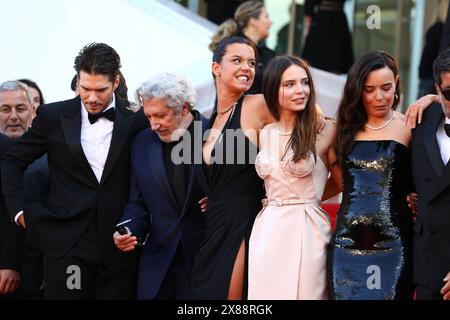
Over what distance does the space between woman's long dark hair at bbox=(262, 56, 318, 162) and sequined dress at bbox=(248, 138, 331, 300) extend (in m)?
0.06

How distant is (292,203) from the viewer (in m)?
5.14

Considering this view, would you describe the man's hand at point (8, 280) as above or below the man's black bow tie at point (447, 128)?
below

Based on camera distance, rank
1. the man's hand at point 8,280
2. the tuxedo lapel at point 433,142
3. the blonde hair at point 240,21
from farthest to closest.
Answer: the blonde hair at point 240,21
the man's hand at point 8,280
the tuxedo lapel at point 433,142

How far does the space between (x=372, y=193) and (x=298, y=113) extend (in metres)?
0.59

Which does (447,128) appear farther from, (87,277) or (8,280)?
(8,280)

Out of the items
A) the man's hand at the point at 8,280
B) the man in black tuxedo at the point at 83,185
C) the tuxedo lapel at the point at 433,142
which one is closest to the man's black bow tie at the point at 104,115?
the man in black tuxedo at the point at 83,185

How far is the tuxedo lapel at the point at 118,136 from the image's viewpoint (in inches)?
217

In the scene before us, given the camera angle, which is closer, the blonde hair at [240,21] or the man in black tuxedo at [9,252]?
the man in black tuxedo at [9,252]

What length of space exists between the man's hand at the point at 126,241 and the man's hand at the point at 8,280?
Result: 1039 mm

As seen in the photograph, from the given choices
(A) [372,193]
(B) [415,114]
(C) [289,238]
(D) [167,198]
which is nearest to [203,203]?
(D) [167,198]

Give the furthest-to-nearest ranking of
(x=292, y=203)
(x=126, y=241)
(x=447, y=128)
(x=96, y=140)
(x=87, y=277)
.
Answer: (x=96, y=140)
(x=87, y=277)
(x=126, y=241)
(x=292, y=203)
(x=447, y=128)

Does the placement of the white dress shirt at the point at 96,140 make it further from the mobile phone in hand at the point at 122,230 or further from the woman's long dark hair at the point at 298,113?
the woman's long dark hair at the point at 298,113

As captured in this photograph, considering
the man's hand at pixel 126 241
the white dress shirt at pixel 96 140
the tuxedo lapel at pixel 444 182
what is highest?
the white dress shirt at pixel 96 140

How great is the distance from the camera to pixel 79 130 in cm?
554
